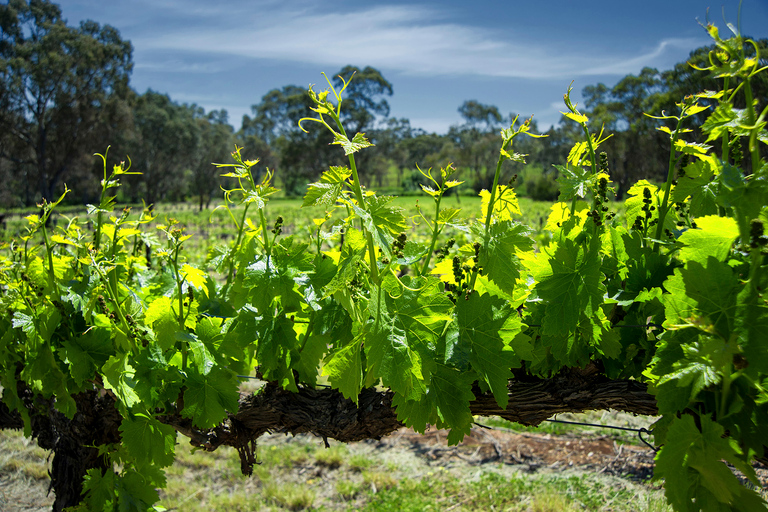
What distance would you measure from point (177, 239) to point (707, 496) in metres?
1.22

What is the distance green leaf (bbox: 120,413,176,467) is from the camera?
1386 millimetres

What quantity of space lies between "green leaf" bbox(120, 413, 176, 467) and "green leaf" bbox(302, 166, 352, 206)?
907 mm

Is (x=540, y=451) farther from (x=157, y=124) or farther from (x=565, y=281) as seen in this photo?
(x=157, y=124)

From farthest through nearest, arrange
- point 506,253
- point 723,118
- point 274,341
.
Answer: point 274,341, point 506,253, point 723,118

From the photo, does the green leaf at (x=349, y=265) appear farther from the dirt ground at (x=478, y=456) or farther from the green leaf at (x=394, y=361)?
the dirt ground at (x=478, y=456)

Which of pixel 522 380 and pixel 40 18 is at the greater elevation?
pixel 40 18

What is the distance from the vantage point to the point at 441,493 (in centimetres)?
333

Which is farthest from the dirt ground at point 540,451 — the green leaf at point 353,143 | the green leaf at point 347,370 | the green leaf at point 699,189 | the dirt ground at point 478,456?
the green leaf at point 353,143

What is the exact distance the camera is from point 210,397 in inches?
52.0

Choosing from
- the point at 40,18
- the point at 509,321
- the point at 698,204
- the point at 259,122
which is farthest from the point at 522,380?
the point at 259,122

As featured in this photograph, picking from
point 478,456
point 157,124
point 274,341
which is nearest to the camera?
point 274,341

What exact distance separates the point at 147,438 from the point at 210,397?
263 mm

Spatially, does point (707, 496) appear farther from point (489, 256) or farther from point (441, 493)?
point (441, 493)

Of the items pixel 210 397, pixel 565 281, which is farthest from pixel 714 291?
pixel 210 397
